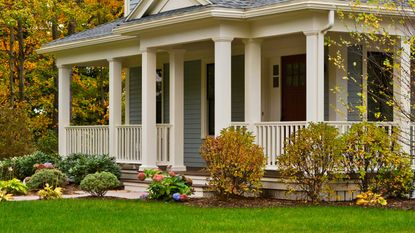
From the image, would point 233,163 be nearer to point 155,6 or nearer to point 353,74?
point 353,74

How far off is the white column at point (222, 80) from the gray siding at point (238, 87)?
121 inches

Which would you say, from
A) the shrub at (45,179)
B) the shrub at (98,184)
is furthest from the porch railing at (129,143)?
the shrub at (98,184)

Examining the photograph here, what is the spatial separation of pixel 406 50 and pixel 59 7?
15257mm

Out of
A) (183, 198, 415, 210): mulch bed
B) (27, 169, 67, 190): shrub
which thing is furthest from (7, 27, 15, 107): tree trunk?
(183, 198, 415, 210): mulch bed

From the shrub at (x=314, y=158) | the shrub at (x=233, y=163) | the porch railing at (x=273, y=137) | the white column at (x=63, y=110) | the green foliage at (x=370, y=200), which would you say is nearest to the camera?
the green foliage at (x=370, y=200)

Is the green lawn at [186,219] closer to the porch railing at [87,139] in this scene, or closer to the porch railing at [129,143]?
the porch railing at [129,143]

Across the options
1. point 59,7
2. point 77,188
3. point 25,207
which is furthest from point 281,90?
point 59,7

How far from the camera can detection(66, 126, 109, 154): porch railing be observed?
69.2ft

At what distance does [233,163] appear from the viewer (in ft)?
48.2

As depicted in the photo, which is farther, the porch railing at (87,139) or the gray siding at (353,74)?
the porch railing at (87,139)

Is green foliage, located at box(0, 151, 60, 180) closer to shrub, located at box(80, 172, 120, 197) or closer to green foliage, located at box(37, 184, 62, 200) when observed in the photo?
shrub, located at box(80, 172, 120, 197)

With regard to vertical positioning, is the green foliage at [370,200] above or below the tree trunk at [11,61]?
below

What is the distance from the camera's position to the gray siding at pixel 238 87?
64.0 feet

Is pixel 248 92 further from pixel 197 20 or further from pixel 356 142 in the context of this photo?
pixel 356 142
